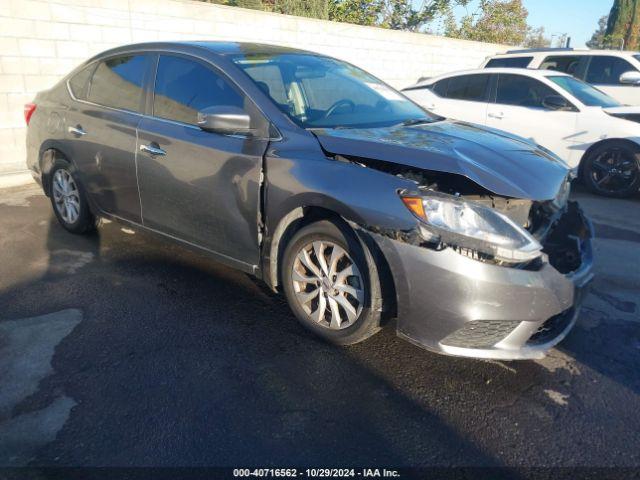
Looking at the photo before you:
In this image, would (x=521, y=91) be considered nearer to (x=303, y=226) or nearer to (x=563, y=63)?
(x=563, y=63)

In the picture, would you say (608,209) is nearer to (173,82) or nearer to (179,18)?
(173,82)

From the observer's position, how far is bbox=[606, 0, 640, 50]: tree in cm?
3538

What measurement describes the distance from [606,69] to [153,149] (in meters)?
8.71

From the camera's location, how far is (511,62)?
998 centimetres

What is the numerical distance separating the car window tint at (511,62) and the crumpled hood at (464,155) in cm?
717

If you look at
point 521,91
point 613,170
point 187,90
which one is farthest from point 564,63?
point 187,90

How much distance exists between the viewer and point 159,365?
2.93 meters

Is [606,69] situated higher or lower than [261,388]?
higher

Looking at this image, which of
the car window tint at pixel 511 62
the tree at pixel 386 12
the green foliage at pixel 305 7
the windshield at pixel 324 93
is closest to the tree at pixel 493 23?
the tree at pixel 386 12

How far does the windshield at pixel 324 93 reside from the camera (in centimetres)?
348

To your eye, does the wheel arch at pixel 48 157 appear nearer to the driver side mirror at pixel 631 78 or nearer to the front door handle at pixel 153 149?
the front door handle at pixel 153 149

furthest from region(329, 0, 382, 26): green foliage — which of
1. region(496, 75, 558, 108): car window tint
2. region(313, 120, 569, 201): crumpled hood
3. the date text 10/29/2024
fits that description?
the date text 10/29/2024

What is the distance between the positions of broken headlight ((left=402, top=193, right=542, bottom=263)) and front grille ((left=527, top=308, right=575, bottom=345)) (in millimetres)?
431

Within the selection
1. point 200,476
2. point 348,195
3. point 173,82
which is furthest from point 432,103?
point 200,476
